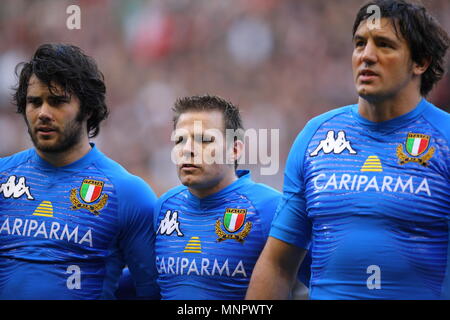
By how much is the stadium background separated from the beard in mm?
3708

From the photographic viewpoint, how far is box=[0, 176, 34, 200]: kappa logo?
3.41 m

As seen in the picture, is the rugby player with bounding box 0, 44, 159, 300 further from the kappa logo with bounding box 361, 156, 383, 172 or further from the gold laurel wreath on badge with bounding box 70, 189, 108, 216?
the kappa logo with bounding box 361, 156, 383, 172

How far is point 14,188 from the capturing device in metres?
3.44

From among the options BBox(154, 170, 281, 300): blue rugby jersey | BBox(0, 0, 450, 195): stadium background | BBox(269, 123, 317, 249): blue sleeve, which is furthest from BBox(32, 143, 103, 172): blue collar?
BBox(0, 0, 450, 195): stadium background

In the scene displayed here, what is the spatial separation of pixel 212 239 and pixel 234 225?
0.12m

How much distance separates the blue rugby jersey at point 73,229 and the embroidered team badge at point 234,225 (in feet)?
1.28

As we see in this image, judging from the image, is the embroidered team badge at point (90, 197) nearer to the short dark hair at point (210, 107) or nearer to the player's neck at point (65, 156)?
the player's neck at point (65, 156)

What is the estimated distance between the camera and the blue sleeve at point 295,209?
301 cm

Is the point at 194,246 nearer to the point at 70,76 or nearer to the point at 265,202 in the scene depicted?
the point at 265,202

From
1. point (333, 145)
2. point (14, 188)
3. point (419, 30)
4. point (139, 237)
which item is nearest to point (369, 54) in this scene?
point (419, 30)

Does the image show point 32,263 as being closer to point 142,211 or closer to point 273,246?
point 142,211

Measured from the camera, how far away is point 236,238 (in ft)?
10.7

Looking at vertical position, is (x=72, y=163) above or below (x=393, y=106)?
below

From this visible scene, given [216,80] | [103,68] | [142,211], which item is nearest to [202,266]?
[142,211]
